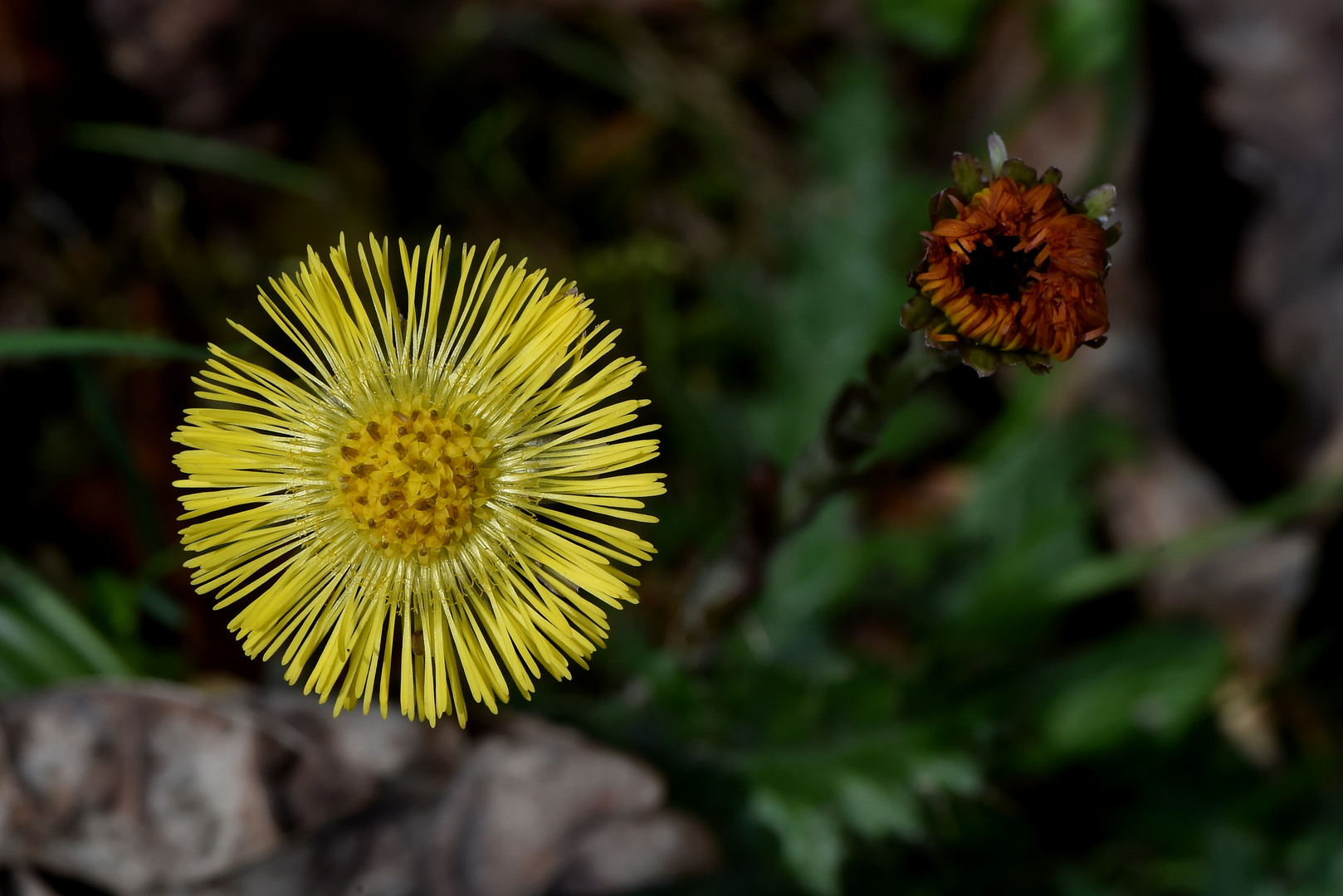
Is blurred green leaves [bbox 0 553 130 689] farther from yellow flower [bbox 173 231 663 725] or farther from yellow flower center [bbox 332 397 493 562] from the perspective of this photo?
yellow flower center [bbox 332 397 493 562]

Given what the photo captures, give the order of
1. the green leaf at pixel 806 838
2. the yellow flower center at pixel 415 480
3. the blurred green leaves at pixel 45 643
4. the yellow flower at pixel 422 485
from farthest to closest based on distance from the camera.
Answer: the blurred green leaves at pixel 45 643
the green leaf at pixel 806 838
the yellow flower center at pixel 415 480
the yellow flower at pixel 422 485

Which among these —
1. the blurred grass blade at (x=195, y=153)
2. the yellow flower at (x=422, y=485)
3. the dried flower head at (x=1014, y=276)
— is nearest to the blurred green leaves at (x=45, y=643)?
the yellow flower at (x=422, y=485)

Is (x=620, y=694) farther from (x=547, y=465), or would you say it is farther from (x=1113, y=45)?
(x=1113, y=45)

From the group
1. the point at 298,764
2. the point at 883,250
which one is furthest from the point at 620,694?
the point at 883,250

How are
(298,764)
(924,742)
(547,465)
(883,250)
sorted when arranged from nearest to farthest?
(547,465) → (298,764) → (924,742) → (883,250)

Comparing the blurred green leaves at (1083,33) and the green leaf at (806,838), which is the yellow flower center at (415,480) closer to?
the green leaf at (806,838)

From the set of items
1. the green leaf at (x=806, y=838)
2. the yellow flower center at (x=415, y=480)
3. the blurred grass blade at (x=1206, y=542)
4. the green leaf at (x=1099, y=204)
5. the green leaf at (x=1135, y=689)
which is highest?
the yellow flower center at (x=415, y=480)

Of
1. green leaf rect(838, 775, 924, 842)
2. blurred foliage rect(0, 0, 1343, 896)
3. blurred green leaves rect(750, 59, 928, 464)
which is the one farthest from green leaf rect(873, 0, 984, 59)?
green leaf rect(838, 775, 924, 842)
